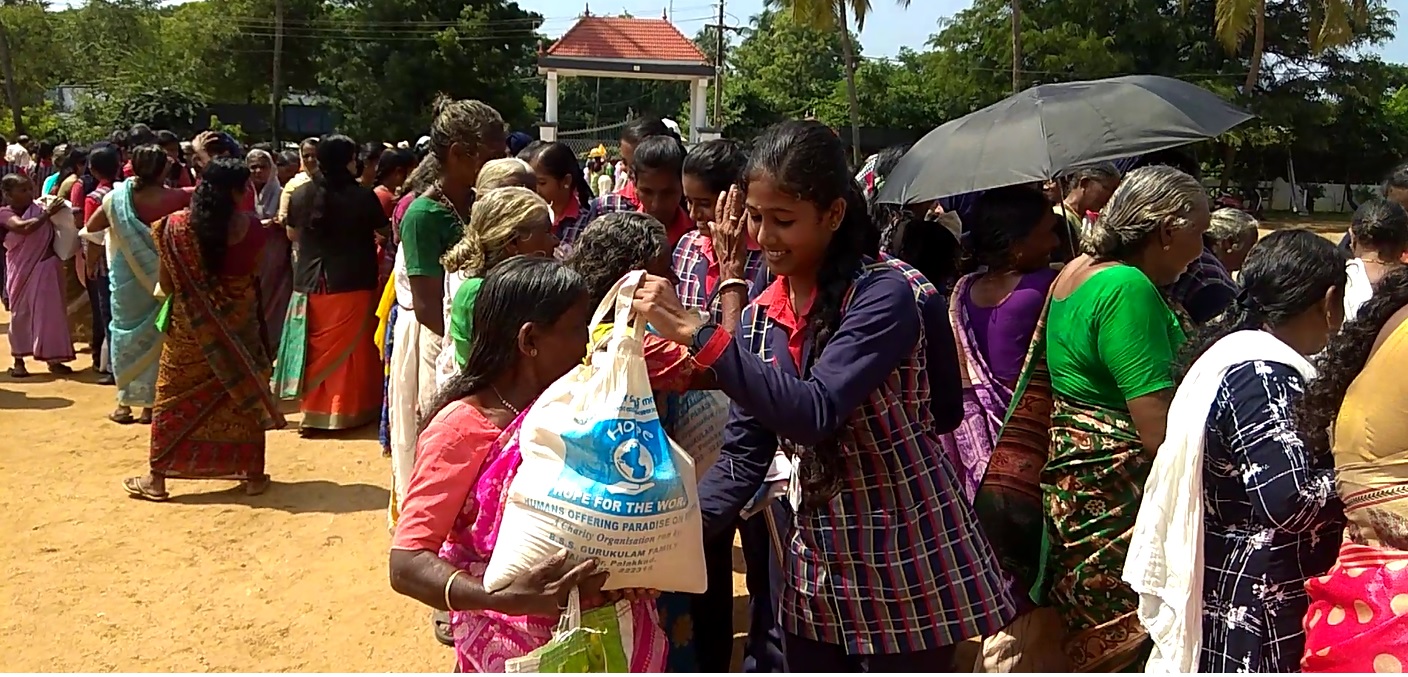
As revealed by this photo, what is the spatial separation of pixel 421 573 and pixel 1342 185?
110ft

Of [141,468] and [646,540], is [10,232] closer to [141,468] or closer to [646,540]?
[141,468]

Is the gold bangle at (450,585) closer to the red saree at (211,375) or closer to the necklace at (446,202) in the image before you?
the necklace at (446,202)

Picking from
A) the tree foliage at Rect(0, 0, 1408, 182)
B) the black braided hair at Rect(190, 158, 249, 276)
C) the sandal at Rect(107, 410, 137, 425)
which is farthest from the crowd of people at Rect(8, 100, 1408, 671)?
the tree foliage at Rect(0, 0, 1408, 182)

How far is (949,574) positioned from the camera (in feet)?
7.11

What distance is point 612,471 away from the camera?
1755mm

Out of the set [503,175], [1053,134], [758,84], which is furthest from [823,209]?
[758,84]

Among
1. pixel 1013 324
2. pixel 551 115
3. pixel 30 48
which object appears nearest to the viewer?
pixel 1013 324

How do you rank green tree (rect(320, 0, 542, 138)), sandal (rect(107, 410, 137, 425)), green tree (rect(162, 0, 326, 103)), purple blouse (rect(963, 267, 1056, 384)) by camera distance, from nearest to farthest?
purple blouse (rect(963, 267, 1056, 384))
sandal (rect(107, 410, 137, 425))
green tree (rect(320, 0, 542, 138))
green tree (rect(162, 0, 326, 103))

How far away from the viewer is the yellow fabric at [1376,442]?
172 centimetres

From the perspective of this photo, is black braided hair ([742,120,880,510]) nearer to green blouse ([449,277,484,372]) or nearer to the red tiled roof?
green blouse ([449,277,484,372])

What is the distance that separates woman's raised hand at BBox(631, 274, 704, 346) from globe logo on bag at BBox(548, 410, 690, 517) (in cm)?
17

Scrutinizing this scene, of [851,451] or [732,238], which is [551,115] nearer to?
[732,238]

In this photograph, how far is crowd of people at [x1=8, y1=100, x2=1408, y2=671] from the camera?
1902 mm

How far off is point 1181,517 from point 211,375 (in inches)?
186
